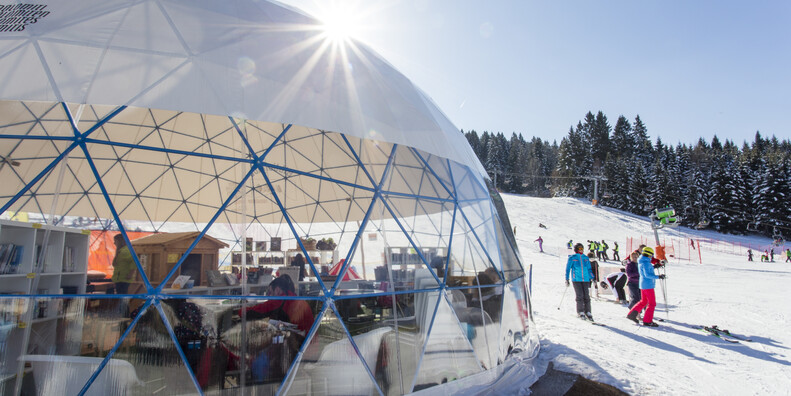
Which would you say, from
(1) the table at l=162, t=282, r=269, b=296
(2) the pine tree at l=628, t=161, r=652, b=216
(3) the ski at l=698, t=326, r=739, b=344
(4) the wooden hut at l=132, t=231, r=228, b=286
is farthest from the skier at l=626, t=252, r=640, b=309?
(2) the pine tree at l=628, t=161, r=652, b=216

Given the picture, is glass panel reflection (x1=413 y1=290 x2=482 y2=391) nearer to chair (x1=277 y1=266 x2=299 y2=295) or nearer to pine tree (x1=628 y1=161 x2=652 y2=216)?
chair (x1=277 y1=266 x2=299 y2=295)

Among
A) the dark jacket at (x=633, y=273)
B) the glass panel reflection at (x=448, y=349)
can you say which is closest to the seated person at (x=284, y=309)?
the glass panel reflection at (x=448, y=349)

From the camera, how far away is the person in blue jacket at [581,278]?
12688 millimetres

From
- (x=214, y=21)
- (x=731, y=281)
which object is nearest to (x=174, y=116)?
(x=214, y=21)

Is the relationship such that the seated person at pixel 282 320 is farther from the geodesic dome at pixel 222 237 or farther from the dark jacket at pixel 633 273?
the dark jacket at pixel 633 273

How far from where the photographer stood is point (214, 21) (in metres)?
6.01

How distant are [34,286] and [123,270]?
91 centimetres

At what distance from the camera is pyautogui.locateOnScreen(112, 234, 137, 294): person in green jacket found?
4.58m

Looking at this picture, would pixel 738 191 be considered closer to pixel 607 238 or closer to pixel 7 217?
pixel 607 238

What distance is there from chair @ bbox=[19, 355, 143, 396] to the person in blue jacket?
11.4 metres

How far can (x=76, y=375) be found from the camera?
4355 millimetres

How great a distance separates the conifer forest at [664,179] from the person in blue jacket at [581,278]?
54.4 meters

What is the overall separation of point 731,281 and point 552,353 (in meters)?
22.7

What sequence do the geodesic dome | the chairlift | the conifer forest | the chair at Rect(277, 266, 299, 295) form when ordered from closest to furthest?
the geodesic dome
the chair at Rect(277, 266, 299, 295)
the chairlift
the conifer forest
